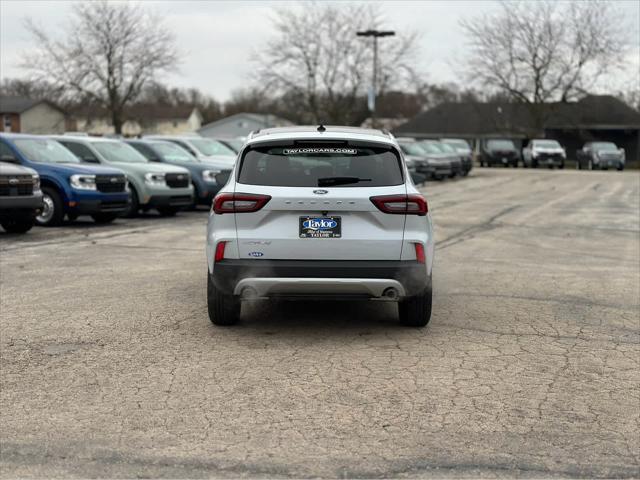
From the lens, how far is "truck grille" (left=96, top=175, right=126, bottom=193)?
55.0 feet

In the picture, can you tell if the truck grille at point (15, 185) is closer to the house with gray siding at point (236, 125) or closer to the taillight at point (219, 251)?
the taillight at point (219, 251)

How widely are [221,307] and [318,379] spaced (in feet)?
5.52

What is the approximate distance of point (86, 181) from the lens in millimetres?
16594

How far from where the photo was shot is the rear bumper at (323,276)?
268 inches

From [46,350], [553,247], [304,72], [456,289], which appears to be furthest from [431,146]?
[46,350]

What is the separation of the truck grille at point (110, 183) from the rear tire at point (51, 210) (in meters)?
0.78

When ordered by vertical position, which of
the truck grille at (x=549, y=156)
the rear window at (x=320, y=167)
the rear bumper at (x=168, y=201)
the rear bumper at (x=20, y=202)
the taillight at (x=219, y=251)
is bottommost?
the truck grille at (x=549, y=156)

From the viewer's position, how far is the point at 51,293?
30.1ft

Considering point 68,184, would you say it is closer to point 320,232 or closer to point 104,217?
point 104,217

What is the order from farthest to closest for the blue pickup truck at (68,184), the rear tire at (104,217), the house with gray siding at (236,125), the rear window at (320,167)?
the house with gray siding at (236,125), the rear tire at (104,217), the blue pickup truck at (68,184), the rear window at (320,167)

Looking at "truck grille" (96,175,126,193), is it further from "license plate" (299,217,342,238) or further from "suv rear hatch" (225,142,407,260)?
"license plate" (299,217,342,238)

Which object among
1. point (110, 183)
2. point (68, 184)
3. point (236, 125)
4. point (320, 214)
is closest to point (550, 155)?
point (110, 183)

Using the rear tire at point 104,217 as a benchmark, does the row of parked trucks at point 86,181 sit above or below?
above

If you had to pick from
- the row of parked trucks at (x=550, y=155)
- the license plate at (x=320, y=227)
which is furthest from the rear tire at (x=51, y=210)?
the row of parked trucks at (x=550, y=155)
